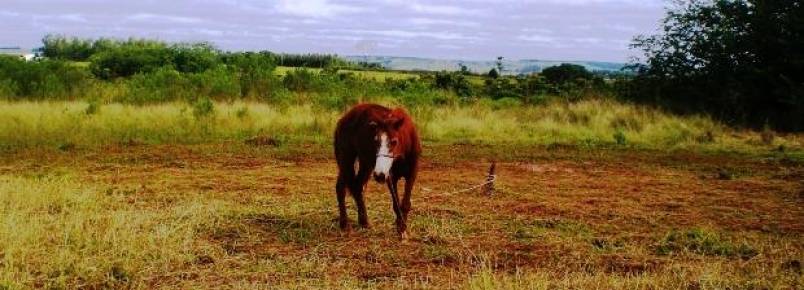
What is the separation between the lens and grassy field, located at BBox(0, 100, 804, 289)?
5977 mm

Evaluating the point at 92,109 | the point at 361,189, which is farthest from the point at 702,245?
the point at 92,109

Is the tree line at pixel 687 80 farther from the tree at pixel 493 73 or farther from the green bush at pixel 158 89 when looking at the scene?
the tree at pixel 493 73

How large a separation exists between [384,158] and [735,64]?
1826 cm

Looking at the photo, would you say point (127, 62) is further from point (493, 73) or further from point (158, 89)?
point (493, 73)

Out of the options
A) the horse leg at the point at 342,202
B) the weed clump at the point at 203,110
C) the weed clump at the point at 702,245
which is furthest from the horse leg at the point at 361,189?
the weed clump at the point at 203,110

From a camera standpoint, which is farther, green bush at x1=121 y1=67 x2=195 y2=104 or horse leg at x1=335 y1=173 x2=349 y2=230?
green bush at x1=121 y1=67 x2=195 y2=104

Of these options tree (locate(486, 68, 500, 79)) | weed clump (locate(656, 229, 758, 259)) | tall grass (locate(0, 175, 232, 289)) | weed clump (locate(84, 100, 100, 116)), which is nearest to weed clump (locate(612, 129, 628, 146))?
weed clump (locate(656, 229, 758, 259))

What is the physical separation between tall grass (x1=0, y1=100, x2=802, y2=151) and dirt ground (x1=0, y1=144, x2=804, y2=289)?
1906mm

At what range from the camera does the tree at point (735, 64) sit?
20.4 meters

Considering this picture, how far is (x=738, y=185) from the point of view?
11.6 m

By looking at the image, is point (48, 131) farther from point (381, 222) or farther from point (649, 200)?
point (649, 200)

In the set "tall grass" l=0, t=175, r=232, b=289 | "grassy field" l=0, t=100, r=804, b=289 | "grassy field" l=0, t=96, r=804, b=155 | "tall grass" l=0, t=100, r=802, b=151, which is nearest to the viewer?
"tall grass" l=0, t=175, r=232, b=289

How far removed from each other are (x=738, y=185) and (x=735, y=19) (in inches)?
480

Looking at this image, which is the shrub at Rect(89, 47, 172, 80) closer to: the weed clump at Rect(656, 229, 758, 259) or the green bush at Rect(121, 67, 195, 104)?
the green bush at Rect(121, 67, 195, 104)
